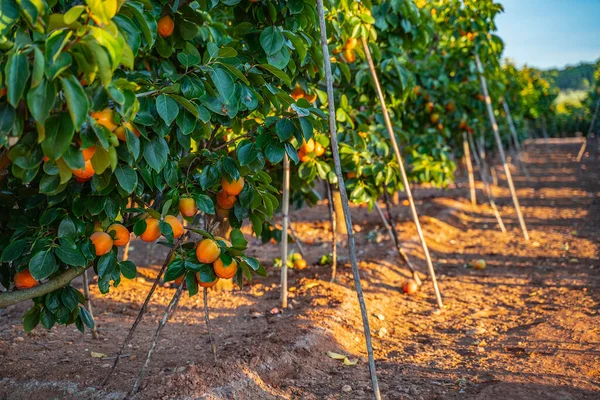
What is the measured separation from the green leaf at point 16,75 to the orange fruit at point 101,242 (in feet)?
2.70

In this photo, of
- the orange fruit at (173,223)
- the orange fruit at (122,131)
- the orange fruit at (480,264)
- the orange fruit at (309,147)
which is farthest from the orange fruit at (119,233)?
the orange fruit at (480,264)

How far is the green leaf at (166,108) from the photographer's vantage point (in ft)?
5.82

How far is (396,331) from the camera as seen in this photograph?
3.93 metres

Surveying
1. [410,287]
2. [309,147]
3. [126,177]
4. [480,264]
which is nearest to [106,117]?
[126,177]

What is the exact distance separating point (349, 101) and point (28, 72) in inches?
124

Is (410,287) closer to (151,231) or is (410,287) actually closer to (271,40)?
(271,40)

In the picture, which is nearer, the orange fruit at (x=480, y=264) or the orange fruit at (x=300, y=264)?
the orange fruit at (x=300, y=264)

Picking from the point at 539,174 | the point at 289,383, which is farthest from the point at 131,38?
the point at 539,174

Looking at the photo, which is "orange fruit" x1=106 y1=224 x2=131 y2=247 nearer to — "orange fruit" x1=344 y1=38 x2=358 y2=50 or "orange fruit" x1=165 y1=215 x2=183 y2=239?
"orange fruit" x1=165 y1=215 x2=183 y2=239

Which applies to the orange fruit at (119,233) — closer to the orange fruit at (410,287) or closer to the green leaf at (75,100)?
the green leaf at (75,100)

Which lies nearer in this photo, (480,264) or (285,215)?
(285,215)

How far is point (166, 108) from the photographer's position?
1797 mm

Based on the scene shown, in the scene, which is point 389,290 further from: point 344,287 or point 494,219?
point 494,219

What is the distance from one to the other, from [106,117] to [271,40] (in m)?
0.94
